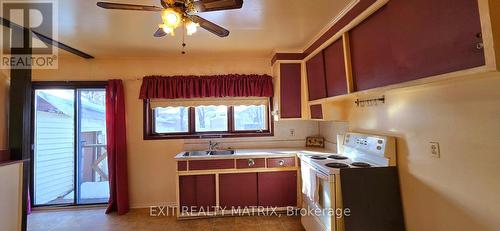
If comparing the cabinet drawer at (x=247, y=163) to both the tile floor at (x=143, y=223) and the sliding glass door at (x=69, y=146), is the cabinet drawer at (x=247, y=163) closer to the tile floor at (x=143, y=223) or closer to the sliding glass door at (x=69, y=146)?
the tile floor at (x=143, y=223)

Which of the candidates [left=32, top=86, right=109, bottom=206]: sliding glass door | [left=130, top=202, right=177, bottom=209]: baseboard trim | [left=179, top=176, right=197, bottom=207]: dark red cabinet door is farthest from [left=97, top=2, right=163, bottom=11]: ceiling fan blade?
[left=130, top=202, right=177, bottom=209]: baseboard trim

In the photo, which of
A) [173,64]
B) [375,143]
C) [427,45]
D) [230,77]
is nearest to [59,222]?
[173,64]

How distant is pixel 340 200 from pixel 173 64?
2971 mm

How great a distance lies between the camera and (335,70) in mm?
2461

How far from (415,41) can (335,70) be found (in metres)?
1.05

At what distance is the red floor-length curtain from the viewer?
3.32 meters

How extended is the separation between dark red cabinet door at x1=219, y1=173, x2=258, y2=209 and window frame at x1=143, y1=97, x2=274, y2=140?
29.9 inches

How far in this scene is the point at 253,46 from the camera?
3.17m

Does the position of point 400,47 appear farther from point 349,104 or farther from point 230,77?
point 230,77

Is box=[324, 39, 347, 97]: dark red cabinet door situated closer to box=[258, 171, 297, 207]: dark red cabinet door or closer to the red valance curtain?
the red valance curtain

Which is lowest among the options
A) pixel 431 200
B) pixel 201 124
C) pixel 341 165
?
pixel 431 200

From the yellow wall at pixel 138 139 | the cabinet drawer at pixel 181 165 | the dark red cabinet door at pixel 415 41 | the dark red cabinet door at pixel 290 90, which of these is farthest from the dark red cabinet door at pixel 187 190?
the dark red cabinet door at pixel 415 41

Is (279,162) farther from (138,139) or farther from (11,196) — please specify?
(11,196)

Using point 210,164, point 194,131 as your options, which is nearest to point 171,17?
point 210,164
